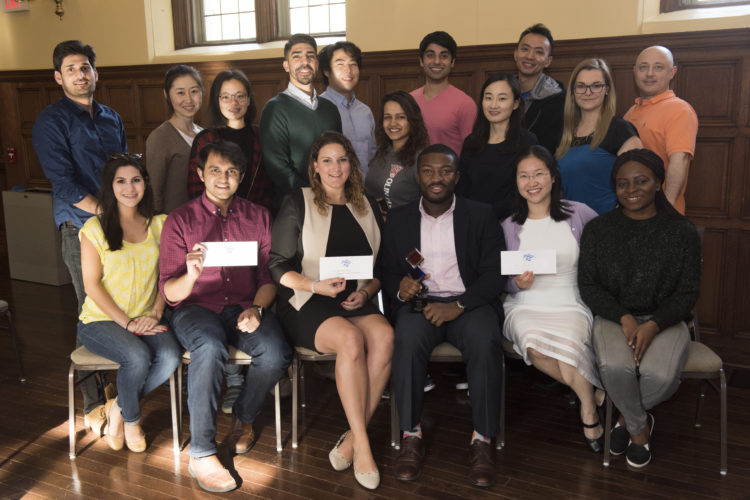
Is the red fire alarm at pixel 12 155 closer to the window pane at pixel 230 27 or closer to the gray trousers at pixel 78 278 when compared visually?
the window pane at pixel 230 27

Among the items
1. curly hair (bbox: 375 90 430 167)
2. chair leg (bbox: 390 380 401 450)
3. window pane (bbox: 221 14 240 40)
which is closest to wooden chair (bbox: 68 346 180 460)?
chair leg (bbox: 390 380 401 450)

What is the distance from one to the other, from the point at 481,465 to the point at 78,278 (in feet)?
6.92

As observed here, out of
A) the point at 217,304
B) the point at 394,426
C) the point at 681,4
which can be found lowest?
the point at 394,426

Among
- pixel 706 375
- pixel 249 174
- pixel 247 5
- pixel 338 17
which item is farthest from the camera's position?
pixel 247 5

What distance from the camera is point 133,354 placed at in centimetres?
276

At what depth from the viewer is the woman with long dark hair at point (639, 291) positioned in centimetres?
270

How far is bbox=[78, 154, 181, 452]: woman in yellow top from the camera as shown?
2.81m

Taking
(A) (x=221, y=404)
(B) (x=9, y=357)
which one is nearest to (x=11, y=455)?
(A) (x=221, y=404)

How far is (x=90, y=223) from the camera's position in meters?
2.88

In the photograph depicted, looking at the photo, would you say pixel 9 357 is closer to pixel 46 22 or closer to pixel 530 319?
pixel 530 319

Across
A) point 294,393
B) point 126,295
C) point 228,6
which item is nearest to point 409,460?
point 294,393

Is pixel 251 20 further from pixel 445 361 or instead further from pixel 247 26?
pixel 445 361

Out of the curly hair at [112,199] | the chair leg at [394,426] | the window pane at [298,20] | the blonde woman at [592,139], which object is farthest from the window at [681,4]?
the curly hair at [112,199]

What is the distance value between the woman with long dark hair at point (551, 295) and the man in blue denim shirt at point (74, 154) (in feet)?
6.74
